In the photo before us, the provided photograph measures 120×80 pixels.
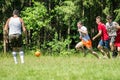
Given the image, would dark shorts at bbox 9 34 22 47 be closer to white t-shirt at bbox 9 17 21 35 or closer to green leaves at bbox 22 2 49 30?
white t-shirt at bbox 9 17 21 35

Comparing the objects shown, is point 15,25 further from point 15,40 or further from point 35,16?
point 35,16

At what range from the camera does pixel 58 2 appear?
145ft

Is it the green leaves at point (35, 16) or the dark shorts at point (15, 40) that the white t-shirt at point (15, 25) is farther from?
the green leaves at point (35, 16)

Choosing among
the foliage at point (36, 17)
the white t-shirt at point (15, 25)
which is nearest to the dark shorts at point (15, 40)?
the white t-shirt at point (15, 25)

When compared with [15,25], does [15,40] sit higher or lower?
lower

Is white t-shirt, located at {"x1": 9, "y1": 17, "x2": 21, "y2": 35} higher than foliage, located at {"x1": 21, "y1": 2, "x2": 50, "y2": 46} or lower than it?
higher

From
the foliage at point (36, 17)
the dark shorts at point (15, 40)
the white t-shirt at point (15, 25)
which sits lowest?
the foliage at point (36, 17)

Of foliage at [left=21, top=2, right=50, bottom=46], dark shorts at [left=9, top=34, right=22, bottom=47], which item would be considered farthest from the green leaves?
dark shorts at [left=9, top=34, right=22, bottom=47]

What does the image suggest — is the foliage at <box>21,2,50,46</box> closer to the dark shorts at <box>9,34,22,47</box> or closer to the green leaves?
the green leaves

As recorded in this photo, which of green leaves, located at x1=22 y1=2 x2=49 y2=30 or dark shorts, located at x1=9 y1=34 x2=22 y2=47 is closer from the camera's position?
dark shorts, located at x1=9 y1=34 x2=22 y2=47

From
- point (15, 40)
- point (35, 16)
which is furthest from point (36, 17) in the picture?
point (15, 40)

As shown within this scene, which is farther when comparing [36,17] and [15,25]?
[36,17]

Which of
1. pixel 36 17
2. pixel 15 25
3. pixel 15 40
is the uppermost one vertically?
pixel 15 25

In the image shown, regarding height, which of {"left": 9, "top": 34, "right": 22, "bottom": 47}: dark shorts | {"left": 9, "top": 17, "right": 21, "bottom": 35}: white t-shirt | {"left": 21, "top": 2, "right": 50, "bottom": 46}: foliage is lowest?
{"left": 21, "top": 2, "right": 50, "bottom": 46}: foliage
